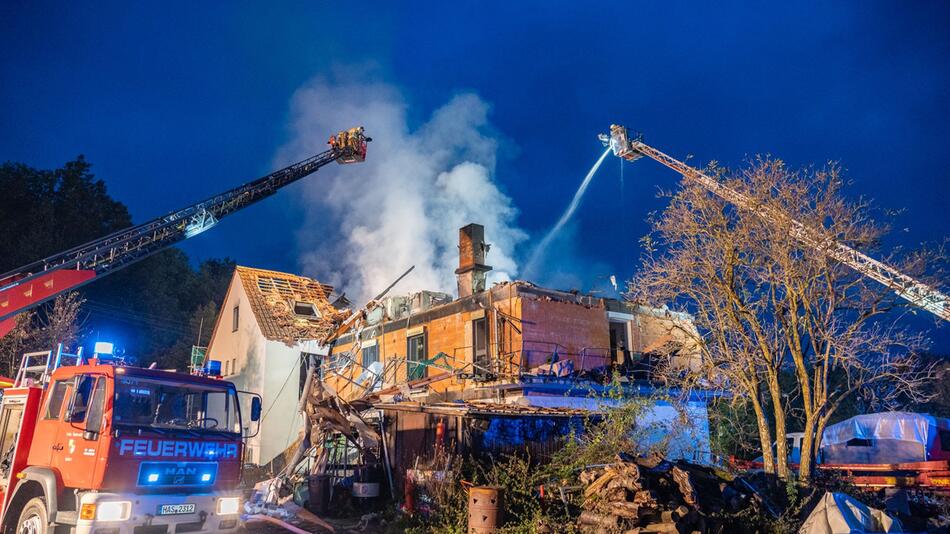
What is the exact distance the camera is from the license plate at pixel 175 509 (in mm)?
8820

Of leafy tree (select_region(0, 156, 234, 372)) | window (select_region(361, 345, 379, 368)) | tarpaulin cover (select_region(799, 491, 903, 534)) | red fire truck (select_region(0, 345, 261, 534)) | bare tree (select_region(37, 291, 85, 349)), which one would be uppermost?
leafy tree (select_region(0, 156, 234, 372))

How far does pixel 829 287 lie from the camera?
43.5ft

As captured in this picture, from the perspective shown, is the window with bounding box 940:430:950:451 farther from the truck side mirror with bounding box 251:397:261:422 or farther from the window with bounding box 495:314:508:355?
the truck side mirror with bounding box 251:397:261:422

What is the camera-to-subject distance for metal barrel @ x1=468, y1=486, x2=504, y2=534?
35.3 feet

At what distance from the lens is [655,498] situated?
10.1 m

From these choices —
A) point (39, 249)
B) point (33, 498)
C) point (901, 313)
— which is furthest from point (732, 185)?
point (39, 249)

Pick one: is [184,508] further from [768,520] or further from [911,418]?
[911,418]

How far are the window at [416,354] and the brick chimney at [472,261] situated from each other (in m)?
2.55

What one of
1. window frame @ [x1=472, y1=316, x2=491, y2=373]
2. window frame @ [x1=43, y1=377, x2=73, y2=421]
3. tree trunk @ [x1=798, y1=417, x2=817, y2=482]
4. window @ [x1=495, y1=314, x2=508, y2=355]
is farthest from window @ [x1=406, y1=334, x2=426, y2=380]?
window frame @ [x1=43, y1=377, x2=73, y2=421]

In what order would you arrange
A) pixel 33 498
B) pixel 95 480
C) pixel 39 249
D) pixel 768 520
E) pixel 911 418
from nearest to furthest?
pixel 95 480 < pixel 33 498 < pixel 768 520 < pixel 911 418 < pixel 39 249

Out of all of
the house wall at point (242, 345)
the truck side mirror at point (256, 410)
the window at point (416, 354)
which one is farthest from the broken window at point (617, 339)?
the truck side mirror at point (256, 410)

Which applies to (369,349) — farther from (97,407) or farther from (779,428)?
(97,407)

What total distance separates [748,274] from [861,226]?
2522mm

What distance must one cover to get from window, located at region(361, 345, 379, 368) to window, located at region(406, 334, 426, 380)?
98.2 inches
